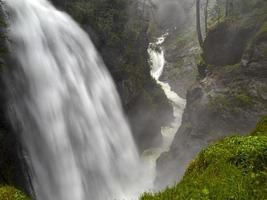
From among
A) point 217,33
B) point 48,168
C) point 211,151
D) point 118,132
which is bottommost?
point 118,132

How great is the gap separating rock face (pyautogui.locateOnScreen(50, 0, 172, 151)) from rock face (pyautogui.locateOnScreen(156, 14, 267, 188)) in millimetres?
3594

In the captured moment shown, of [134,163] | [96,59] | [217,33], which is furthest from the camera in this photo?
[217,33]

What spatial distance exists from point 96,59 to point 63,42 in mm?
3364

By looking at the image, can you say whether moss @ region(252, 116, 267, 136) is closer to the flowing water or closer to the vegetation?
the vegetation

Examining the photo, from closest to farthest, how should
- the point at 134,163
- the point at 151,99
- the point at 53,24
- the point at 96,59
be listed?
1. the point at 53,24
2. the point at 96,59
3. the point at 134,163
4. the point at 151,99

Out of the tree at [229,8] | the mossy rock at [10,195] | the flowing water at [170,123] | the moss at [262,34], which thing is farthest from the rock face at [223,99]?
the mossy rock at [10,195]

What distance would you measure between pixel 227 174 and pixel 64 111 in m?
13.1

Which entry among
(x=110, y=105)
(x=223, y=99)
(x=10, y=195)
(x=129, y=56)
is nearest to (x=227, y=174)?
(x=10, y=195)

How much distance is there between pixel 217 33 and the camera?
27.4 metres

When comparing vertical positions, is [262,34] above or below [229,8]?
above

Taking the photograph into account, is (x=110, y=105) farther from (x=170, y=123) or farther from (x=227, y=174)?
(x=227, y=174)

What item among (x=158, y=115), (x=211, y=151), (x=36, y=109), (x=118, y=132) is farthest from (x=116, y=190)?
(x=211, y=151)

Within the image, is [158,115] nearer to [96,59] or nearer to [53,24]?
[96,59]

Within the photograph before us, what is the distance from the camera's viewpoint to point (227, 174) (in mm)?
7328
